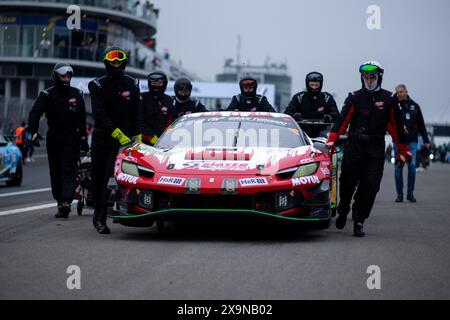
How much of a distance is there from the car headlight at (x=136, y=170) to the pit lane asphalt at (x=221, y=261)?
634mm

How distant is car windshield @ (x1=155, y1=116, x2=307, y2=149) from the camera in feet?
33.2

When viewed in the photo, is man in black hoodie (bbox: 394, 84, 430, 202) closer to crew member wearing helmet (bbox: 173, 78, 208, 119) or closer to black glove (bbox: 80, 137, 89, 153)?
crew member wearing helmet (bbox: 173, 78, 208, 119)

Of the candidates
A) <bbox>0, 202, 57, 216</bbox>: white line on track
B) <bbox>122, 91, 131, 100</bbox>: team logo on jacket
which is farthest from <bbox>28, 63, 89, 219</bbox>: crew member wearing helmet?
<bbox>122, 91, 131, 100</bbox>: team logo on jacket

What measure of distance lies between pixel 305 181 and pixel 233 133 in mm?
1384

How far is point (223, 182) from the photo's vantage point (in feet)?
29.5

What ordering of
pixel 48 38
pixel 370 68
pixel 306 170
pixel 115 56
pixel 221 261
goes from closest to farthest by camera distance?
pixel 221 261 < pixel 306 170 < pixel 370 68 < pixel 115 56 < pixel 48 38

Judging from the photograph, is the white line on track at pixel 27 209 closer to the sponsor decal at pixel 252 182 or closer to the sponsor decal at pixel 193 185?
the sponsor decal at pixel 193 185

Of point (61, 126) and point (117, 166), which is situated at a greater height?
point (61, 126)

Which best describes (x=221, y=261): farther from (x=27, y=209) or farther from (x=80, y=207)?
(x=27, y=209)

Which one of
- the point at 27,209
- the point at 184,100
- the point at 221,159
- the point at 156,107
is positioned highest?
the point at 184,100

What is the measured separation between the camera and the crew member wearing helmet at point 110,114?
33.9 feet

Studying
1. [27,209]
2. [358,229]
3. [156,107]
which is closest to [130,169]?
[358,229]

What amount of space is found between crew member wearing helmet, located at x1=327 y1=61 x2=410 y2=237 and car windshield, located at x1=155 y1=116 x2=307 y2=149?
1.75 ft
